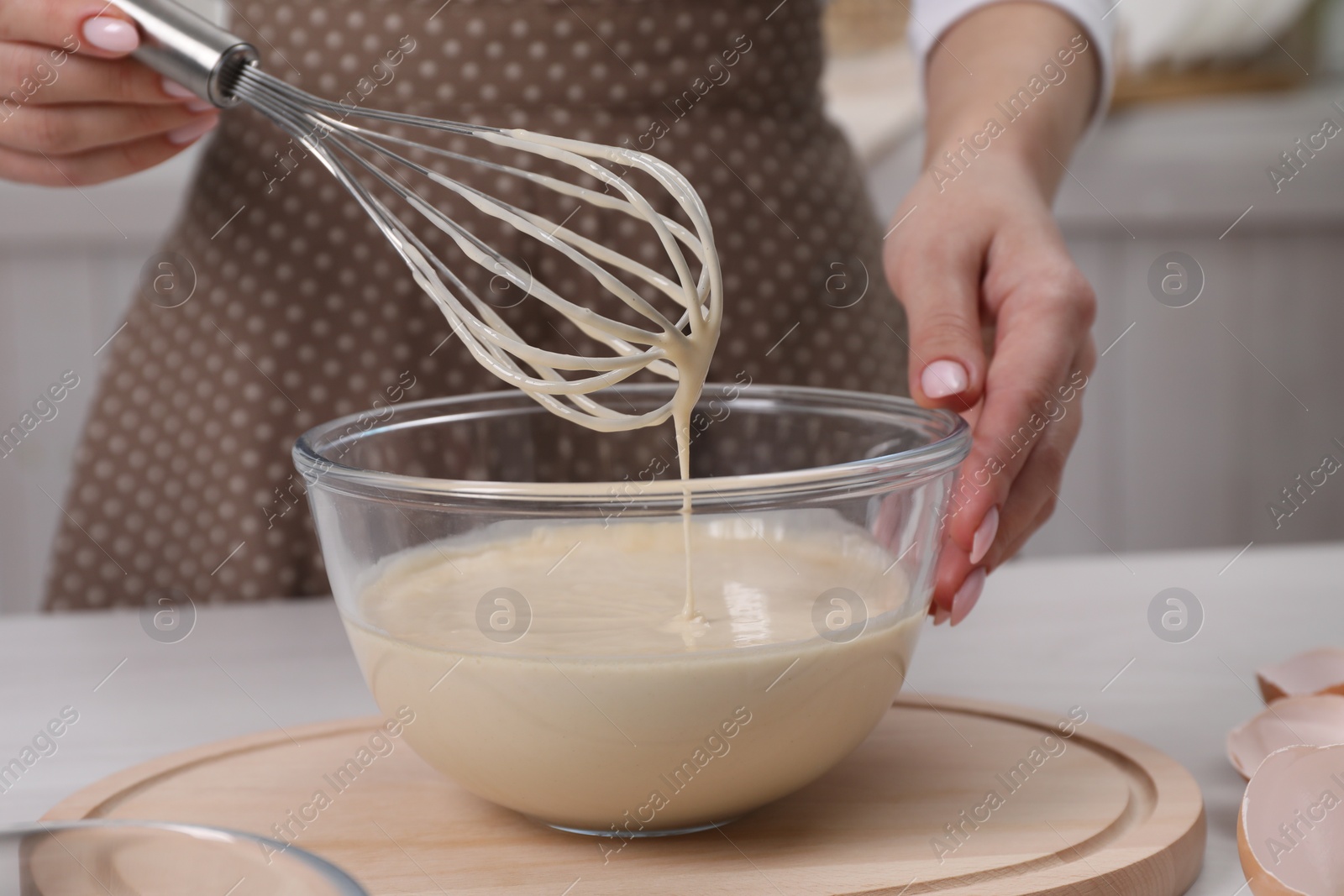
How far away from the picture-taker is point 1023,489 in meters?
0.65

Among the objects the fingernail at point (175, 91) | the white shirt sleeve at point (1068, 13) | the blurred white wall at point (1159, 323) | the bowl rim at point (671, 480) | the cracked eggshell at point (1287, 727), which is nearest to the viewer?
the bowl rim at point (671, 480)

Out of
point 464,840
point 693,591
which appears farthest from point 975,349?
point 464,840

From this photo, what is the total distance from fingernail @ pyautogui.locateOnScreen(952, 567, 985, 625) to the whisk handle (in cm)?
39

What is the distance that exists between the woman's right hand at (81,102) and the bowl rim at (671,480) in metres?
0.21

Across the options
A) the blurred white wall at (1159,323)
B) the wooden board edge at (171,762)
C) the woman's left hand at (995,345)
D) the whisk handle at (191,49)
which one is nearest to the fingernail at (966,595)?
the woman's left hand at (995,345)

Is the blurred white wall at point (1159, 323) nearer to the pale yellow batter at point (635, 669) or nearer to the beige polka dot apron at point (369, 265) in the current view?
the beige polka dot apron at point (369, 265)

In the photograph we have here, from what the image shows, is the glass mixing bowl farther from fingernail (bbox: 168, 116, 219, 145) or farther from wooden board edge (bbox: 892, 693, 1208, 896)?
fingernail (bbox: 168, 116, 219, 145)

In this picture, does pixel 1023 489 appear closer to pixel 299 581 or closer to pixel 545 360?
pixel 545 360

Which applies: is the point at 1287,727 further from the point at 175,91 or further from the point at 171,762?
the point at 175,91

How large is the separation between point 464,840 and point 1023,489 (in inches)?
12.3

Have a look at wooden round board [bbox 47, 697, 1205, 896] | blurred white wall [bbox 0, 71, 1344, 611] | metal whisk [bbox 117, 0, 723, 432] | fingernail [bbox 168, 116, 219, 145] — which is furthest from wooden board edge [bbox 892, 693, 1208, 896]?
blurred white wall [bbox 0, 71, 1344, 611]

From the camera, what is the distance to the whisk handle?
0.56 m

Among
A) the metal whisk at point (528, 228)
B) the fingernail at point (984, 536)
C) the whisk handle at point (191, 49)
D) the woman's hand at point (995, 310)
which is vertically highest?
the whisk handle at point (191, 49)

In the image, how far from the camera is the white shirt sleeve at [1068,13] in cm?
83
